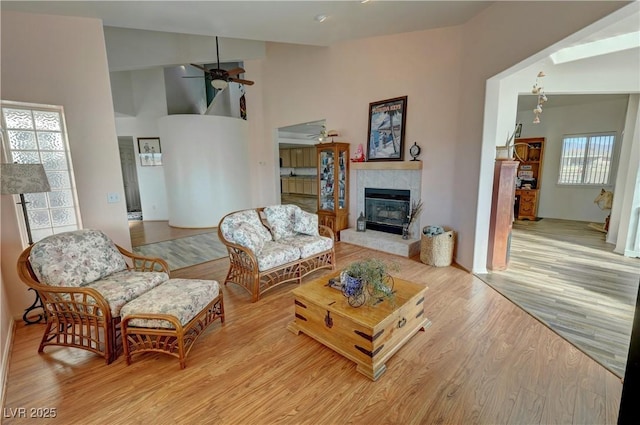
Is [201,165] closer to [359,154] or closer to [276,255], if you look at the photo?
[359,154]

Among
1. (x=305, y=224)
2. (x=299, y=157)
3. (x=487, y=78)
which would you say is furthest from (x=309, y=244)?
(x=299, y=157)

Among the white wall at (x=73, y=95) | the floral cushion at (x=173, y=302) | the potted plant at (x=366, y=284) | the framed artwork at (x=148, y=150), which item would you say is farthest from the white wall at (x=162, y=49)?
the potted plant at (x=366, y=284)

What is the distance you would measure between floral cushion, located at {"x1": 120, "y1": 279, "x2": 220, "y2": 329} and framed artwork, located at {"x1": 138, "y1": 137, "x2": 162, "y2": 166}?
628 centimetres

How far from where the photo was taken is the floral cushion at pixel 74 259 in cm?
218

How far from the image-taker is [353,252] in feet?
15.5

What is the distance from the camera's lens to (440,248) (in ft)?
12.9

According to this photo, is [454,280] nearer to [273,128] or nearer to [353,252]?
[353,252]

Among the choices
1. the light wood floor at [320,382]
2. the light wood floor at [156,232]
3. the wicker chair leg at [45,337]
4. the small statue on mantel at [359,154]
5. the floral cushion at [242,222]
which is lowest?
the light wood floor at [320,382]

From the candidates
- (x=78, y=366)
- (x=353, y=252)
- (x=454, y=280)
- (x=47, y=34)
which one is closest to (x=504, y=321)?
(x=454, y=280)

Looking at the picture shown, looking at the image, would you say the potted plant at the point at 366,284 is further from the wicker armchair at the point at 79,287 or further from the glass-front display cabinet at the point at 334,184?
the glass-front display cabinet at the point at 334,184

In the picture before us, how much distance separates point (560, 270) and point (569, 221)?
4.41m

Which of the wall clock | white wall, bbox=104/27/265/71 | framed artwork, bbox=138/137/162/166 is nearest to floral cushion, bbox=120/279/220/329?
the wall clock

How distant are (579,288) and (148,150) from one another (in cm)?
914

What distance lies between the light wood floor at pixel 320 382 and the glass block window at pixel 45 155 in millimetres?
→ 1103
